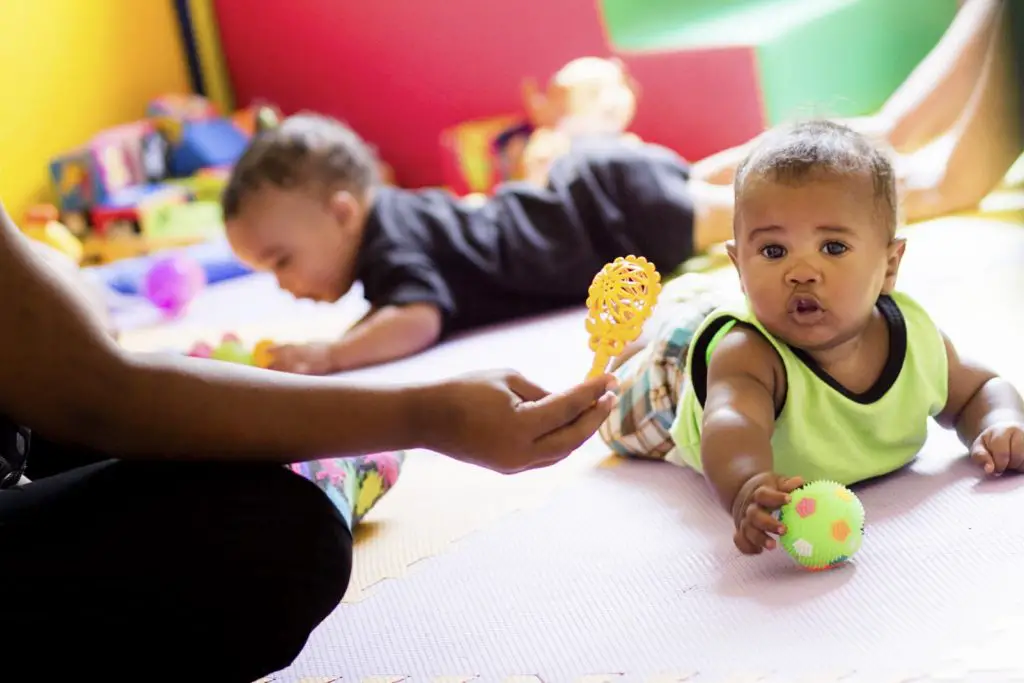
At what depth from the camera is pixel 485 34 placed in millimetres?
2615

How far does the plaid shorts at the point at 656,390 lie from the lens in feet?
3.39

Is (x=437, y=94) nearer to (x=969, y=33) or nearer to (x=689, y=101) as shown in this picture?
(x=689, y=101)

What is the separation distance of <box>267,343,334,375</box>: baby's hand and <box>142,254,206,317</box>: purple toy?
542 mm

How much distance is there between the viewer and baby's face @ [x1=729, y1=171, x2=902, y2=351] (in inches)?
34.4

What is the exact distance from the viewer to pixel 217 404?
0.64 meters

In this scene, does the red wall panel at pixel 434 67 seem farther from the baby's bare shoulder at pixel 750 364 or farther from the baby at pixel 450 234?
the baby's bare shoulder at pixel 750 364

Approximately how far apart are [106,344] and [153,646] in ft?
0.52

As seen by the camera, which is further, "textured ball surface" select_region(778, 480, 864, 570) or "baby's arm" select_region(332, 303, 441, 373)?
"baby's arm" select_region(332, 303, 441, 373)

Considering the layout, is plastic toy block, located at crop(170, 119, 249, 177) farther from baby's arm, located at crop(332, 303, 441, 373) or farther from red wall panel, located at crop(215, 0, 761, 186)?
baby's arm, located at crop(332, 303, 441, 373)

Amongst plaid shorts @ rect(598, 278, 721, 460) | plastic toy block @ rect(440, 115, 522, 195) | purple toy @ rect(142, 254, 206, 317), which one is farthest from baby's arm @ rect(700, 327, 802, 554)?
plastic toy block @ rect(440, 115, 522, 195)

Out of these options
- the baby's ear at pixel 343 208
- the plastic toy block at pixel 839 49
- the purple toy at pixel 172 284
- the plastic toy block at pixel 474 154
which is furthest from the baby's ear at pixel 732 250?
the plastic toy block at pixel 474 154

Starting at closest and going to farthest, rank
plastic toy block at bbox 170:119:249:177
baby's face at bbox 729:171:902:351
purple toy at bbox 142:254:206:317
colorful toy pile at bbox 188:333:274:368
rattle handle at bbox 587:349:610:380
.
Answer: rattle handle at bbox 587:349:610:380
baby's face at bbox 729:171:902:351
colorful toy pile at bbox 188:333:274:368
purple toy at bbox 142:254:206:317
plastic toy block at bbox 170:119:249:177

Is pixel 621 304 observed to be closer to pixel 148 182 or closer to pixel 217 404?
pixel 217 404

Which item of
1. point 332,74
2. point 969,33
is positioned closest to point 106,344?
point 969,33
